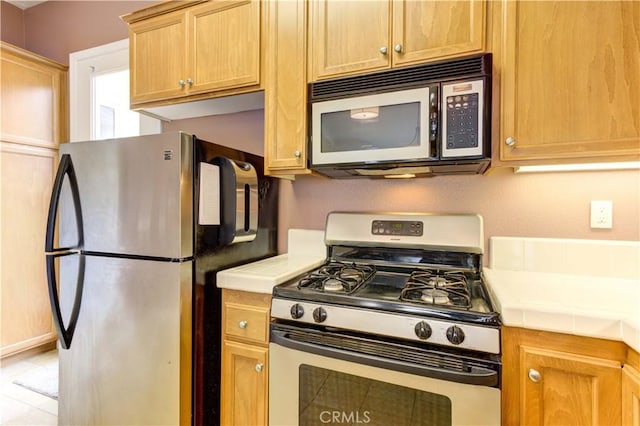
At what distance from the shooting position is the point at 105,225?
1.42 m

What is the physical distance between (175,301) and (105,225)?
0.49 metres

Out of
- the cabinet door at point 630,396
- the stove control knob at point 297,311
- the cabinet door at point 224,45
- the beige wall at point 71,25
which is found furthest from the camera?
the beige wall at point 71,25

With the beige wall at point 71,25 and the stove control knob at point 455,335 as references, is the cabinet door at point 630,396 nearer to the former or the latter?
the stove control knob at point 455,335

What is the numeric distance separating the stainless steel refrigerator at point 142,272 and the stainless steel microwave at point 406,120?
51 centimetres

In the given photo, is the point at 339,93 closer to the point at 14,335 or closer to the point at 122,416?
the point at 122,416

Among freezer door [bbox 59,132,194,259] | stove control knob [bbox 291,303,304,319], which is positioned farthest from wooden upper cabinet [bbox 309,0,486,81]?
stove control knob [bbox 291,303,304,319]

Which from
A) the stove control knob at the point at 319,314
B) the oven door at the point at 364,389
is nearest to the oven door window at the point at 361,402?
the oven door at the point at 364,389

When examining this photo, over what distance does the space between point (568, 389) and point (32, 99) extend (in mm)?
3645

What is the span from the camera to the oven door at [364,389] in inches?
37.9

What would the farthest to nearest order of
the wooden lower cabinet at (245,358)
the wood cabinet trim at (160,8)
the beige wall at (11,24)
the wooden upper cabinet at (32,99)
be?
the beige wall at (11,24) < the wooden upper cabinet at (32,99) < the wood cabinet trim at (160,8) < the wooden lower cabinet at (245,358)

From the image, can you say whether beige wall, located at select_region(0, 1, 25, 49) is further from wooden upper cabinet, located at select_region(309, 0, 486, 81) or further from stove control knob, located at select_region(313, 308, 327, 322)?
stove control knob, located at select_region(313, 308, 327, 322)

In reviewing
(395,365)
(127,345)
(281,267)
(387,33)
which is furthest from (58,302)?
(387,33)

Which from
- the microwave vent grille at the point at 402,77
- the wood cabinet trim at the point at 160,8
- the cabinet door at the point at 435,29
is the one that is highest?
the wood cabinet trim at the point at 160,8

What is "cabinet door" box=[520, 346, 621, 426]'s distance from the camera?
89 cm
